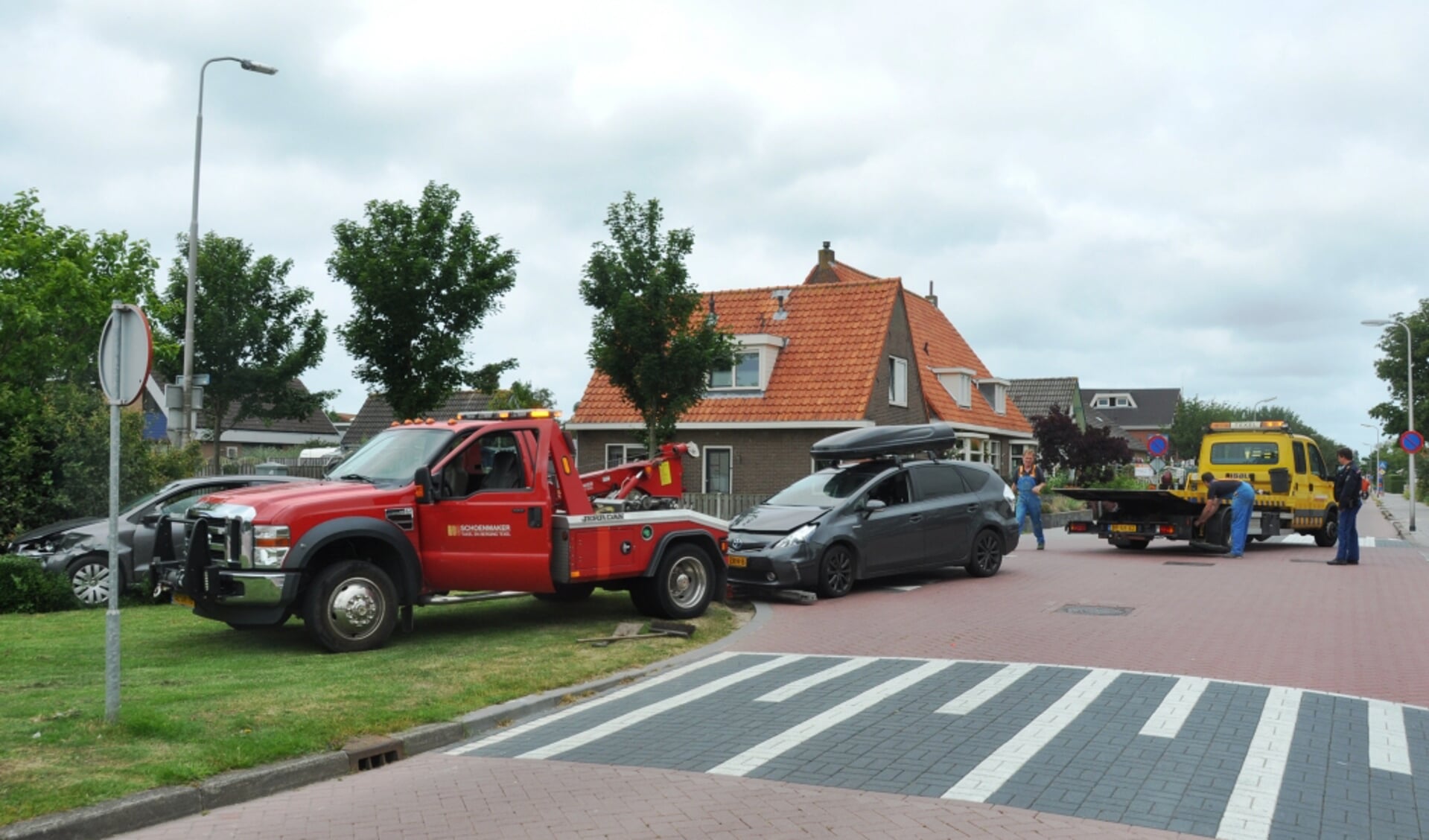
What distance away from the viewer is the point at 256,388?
3338 cm

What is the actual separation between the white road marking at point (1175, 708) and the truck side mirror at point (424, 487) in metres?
6.06

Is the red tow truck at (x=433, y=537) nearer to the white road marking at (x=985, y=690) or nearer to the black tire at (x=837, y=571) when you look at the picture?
the black tire at (x=837, y=571)

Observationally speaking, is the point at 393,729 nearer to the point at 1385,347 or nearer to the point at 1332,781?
the point at 1332,781

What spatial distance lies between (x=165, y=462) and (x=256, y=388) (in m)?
17.0

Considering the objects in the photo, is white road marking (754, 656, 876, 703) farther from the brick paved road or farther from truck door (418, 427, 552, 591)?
truck door (418, 427, 552, 591)

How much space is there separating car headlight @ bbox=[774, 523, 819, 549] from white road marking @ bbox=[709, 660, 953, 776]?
466 centimetres

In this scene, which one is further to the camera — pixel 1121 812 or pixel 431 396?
pixel 431 396

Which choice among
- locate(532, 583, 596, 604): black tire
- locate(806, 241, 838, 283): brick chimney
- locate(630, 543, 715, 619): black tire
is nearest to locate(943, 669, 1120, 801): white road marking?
locate(630, 543, 715, 619): black tire

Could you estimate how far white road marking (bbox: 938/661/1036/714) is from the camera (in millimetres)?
8070

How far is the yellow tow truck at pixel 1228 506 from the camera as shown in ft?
71.4

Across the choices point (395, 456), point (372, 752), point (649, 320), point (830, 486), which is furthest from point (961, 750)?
point (649, 320)

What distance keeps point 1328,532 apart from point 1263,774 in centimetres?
1994

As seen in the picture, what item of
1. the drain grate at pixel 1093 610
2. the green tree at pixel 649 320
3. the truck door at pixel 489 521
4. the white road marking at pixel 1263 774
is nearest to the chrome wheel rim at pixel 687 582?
the truck door at pixel 489 521

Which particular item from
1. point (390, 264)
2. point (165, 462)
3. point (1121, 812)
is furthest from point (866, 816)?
point (390, 264)
